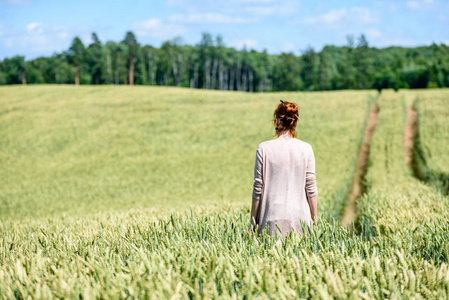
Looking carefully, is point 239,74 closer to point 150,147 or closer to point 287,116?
point 150,147

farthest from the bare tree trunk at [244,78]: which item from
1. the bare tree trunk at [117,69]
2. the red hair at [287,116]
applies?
the red hair at [287,116]

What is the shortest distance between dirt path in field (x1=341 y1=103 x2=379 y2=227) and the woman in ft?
8.69

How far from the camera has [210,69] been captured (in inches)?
4712

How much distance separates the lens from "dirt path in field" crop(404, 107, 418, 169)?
27.7 m

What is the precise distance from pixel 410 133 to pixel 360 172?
13.1 metres

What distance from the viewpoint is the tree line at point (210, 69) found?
106m

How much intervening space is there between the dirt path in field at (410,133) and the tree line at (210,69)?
2362 inches

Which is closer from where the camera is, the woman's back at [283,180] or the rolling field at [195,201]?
the rolling field at [195,201]

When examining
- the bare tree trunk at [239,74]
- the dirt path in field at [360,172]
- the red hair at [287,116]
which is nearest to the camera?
the red hair at [287,116]

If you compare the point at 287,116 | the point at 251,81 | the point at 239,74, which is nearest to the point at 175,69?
the point at 239,74

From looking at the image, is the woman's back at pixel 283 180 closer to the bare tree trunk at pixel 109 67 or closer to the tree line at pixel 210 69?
the tree line at pixel 210 69

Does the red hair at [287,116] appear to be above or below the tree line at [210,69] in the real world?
below


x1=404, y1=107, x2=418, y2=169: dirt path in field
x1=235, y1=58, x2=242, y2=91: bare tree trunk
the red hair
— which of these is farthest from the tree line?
the red hair

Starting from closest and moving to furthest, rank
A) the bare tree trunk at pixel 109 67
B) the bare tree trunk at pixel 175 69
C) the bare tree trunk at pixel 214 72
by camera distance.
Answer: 1. the bare tree trunk at pixel 109 67
2. the bare tree trunk at pixel 175 69
3. the bare tree trunk at pixel 214 72
